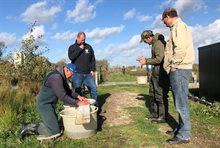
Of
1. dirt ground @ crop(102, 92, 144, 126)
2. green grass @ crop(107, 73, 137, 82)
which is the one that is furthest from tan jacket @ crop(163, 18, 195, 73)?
green grass @ crop(107, 73, 137, 82)

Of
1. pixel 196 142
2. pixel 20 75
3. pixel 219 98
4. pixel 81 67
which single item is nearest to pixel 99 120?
pixel 81 67

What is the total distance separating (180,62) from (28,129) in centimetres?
324

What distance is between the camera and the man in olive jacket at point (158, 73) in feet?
22.4

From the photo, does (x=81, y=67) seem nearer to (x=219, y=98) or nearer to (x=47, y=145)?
(x=47, y=145)

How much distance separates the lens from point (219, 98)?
1136 cm

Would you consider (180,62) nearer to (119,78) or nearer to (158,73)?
(158,73)

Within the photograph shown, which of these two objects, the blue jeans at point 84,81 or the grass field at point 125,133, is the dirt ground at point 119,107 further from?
the blue jeans at point 84,81

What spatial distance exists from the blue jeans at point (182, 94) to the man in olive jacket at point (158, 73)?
43.5 inches

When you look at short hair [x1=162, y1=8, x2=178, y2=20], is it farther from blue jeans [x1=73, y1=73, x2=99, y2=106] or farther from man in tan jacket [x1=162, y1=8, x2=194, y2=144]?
blue jeans [x1=73, y1=73, x2=99, y2=106]

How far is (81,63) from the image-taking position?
26.1 ft

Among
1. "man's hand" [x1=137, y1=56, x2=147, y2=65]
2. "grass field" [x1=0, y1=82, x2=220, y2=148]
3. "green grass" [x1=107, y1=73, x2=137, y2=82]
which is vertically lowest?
"grass field" [x1=0, y1=82, x2=220, y2=148]

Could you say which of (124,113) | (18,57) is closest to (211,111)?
(124,113)

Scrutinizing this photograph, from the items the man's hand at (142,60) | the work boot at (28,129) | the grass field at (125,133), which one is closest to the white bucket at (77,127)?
the grass field at (125,133)

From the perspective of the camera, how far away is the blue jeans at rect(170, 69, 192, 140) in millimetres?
5621
